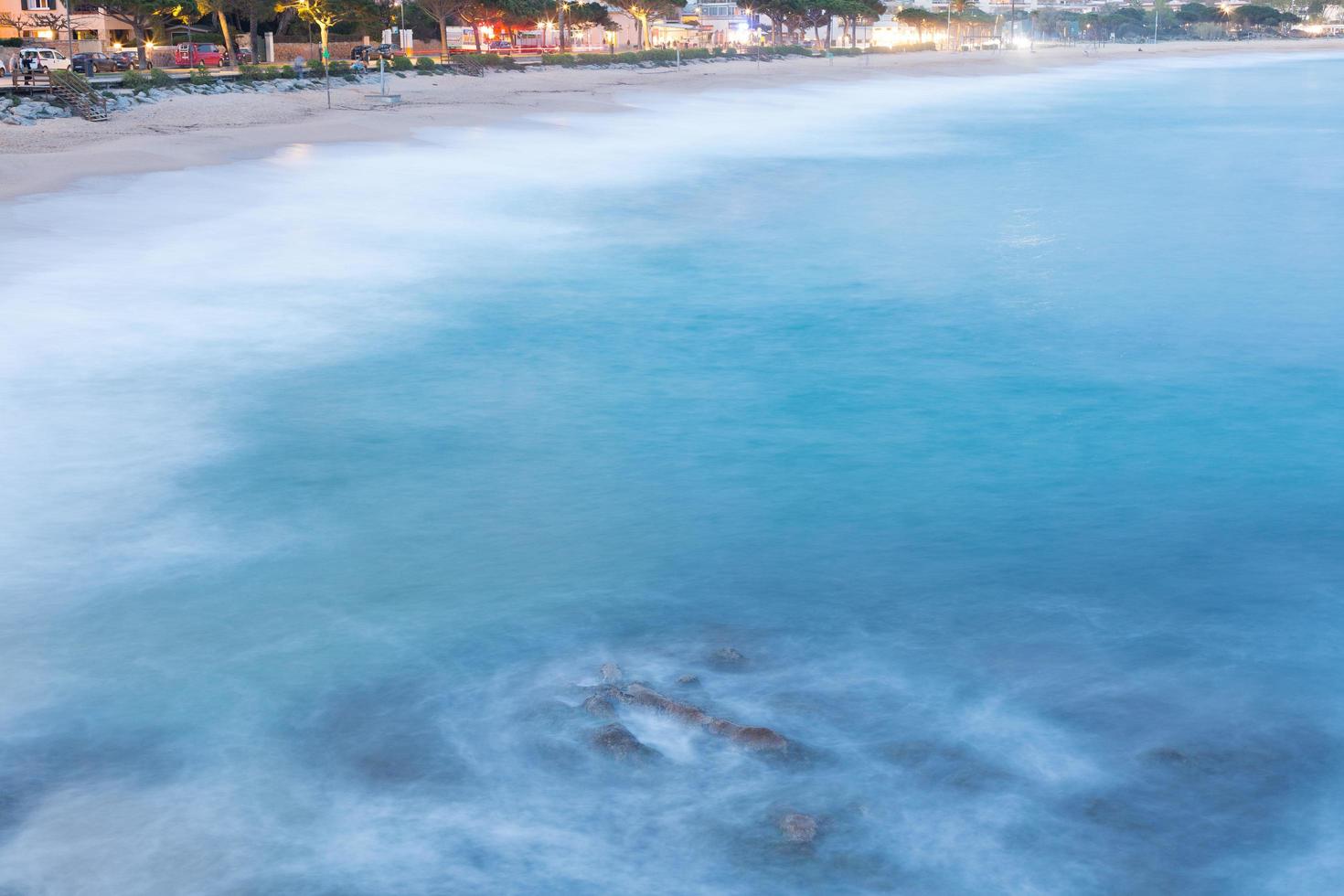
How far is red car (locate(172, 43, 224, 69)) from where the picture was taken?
63.8 metres

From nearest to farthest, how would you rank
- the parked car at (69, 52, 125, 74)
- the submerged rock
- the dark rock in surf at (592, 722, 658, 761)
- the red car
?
the submerged rock < the dark rock in surf at (592, 722, 658, 761) < the parked car at (69, 52, 125, 74) < the red car

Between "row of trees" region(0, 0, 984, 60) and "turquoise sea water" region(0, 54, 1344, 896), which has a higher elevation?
"row of trees" region(0, 0, 984, 60)

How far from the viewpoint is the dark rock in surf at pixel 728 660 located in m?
8.45

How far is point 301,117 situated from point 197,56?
77.8ft

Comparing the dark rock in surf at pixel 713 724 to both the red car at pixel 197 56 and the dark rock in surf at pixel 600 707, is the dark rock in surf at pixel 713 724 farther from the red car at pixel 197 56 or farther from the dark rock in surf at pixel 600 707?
the red car at pixel 197 56

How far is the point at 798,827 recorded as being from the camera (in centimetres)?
687

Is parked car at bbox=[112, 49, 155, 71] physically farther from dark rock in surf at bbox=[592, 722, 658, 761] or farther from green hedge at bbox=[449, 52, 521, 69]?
dark rock in surf at bbox=[592, 722, 658, 761]

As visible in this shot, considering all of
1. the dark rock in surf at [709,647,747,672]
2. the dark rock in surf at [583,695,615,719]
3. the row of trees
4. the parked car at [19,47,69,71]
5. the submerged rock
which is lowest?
the submerged rock

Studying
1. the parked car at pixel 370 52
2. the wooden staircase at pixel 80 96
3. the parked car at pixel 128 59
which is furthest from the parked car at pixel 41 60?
the parked car at pixel 370 52

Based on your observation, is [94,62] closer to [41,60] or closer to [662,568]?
[41,60]

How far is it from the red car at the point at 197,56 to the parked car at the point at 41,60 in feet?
38.7

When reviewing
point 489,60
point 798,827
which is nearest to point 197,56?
point 489,60

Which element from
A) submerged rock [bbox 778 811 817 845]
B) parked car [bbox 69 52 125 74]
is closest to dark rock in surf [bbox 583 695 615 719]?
submerged rock [bbox 778 811 817 845]

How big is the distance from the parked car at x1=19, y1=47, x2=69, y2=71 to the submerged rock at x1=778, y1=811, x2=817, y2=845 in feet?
144
